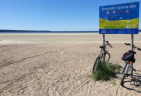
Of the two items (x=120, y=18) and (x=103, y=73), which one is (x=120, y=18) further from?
(x=103, y=73)

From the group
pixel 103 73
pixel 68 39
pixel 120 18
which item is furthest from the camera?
pixel 68 39

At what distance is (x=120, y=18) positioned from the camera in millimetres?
4258

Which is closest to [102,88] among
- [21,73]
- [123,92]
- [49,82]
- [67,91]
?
[123,92]

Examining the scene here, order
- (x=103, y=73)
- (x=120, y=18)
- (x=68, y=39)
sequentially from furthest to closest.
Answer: (x=68, y=39) < (x=103, y=73) < (x=120, y=18)

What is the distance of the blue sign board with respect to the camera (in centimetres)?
400

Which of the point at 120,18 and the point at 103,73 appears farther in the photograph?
the point at 103,73

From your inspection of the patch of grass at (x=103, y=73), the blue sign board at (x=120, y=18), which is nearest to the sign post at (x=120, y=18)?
the blue sign board at (x=120, y=18)

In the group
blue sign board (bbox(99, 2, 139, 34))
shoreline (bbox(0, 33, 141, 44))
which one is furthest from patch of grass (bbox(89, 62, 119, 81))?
shoreline (bbox(0, 33, 141, 44))

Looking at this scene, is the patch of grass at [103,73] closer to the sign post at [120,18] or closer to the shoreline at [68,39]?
the sign post at [120,18]

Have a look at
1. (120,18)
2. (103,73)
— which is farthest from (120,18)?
(103,73)

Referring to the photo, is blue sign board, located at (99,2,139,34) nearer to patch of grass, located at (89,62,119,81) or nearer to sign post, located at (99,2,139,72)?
sign post, located at (99,2,139,72)

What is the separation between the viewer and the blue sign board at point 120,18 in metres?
4.00

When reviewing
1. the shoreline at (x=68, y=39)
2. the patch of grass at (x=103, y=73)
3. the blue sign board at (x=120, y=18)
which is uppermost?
the blue sign board at (x=120, y=18)

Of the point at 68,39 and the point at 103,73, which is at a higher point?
the point at 68,39
